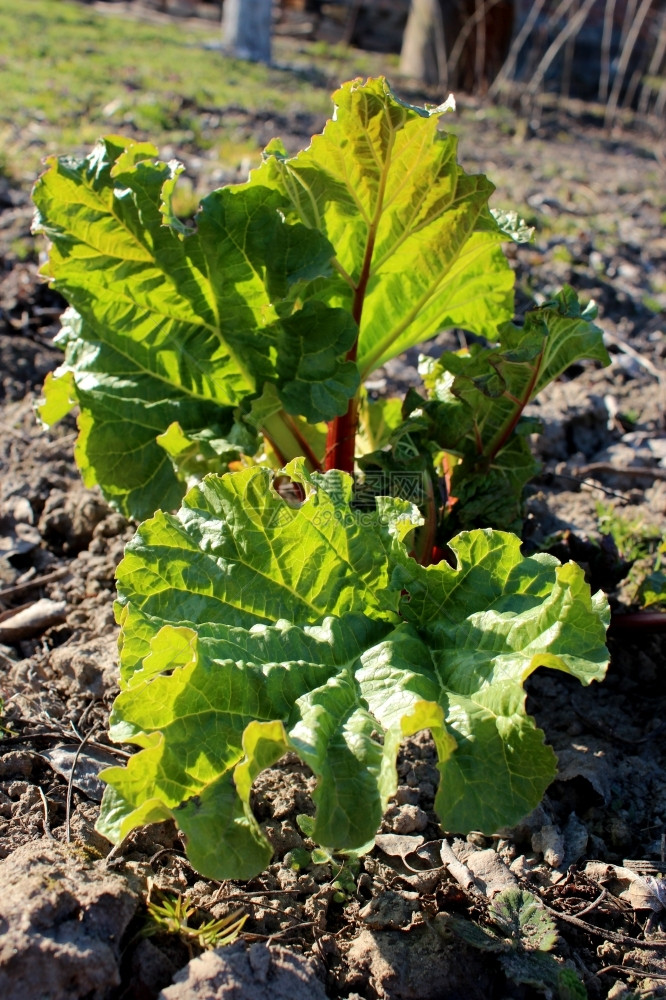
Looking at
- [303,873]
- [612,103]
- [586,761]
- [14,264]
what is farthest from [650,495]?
[612,103]

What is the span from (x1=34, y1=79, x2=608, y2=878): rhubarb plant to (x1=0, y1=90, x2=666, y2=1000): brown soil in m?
0.18

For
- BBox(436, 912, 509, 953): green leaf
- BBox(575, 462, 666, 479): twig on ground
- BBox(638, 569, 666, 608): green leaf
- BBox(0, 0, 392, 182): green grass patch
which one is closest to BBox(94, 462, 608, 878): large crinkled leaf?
BBox(436, 912, 509, 953): green leaf

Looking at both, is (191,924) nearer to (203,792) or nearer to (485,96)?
(203,792)

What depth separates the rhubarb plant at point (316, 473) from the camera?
167 cm

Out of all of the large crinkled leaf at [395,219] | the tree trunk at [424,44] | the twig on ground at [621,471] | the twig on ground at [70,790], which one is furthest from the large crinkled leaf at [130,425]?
the tree trunk at [424,44]

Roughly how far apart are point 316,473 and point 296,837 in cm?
83

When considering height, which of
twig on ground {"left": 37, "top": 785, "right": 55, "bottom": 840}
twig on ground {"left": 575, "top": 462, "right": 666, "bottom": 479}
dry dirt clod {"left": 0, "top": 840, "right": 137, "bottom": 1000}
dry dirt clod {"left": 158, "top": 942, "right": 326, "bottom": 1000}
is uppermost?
twig on ground {"left": 575, "top": 462, "right": 666, "bottom": 479}

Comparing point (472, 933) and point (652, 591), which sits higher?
point (652, 591)

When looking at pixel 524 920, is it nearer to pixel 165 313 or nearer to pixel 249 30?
pixel 165 313

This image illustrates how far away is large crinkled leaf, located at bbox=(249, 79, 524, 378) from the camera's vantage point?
215 centimetres

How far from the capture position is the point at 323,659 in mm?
1936

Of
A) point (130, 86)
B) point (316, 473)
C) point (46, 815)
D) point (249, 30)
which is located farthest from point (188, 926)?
point (249, 30)

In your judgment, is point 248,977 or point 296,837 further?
point 296,837

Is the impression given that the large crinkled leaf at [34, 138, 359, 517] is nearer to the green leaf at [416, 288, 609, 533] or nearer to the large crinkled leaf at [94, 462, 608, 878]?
the green leaf at [416, 288, 609, 533]
